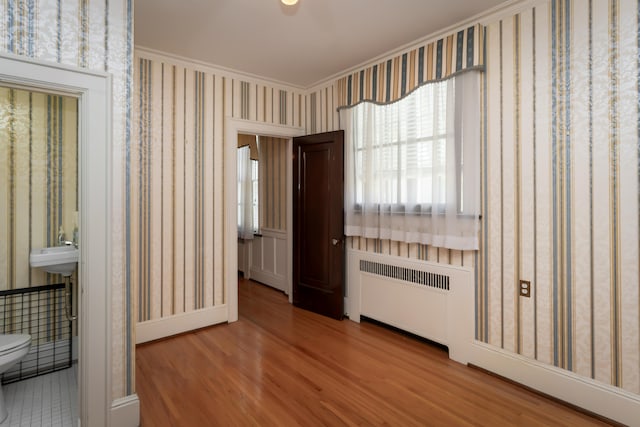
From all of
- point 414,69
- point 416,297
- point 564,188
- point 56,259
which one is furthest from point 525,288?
point 56,259

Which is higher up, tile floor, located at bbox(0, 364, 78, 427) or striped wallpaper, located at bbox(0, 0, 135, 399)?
striped wallpaper, located at bbox(0, 0, 135, 399)

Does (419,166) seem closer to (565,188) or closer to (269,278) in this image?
(565,188)

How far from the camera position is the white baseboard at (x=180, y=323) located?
3188 mm

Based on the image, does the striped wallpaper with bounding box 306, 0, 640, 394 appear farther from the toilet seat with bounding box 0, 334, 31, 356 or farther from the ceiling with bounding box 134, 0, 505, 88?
the toilet seat with bounding box 0, 334, 31, 356

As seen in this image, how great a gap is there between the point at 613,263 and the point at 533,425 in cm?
108

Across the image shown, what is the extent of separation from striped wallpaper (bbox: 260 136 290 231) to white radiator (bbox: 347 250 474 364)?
1570mm

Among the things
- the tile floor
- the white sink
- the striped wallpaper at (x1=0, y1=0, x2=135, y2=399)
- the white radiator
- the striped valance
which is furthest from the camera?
the white radiator

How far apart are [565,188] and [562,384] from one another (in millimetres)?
1295

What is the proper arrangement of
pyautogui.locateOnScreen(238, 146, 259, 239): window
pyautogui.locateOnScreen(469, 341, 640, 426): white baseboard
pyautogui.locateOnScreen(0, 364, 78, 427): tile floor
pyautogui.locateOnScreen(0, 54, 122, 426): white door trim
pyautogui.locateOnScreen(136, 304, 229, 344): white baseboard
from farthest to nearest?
1. pyautogui.locateOnScreen(238, 146, 259, 239): window
2. pyautogui.locateOnScreen(136, 304, 229, 344): white baseboard
3. pyautogui.locateOnScreen(0, 364, 78, 427): tile floor
4. pyautogui.locateOnScreen(469, 341, 640, 426): white baseboard
5. pyautogui.locateOnScreen(0, 54, 122, 426): white door trim

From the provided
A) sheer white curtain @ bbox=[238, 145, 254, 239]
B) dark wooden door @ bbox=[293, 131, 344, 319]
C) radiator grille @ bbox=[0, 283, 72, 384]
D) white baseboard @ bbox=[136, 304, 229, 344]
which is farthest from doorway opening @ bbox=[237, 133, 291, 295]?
radiator grille @ bbox=[0, 283, 72, 384]

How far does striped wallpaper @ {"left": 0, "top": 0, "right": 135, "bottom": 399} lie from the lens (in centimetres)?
168

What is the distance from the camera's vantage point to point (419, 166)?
3037 mm

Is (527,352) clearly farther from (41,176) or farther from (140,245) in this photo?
(41,176)

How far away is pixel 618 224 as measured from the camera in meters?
2.03
